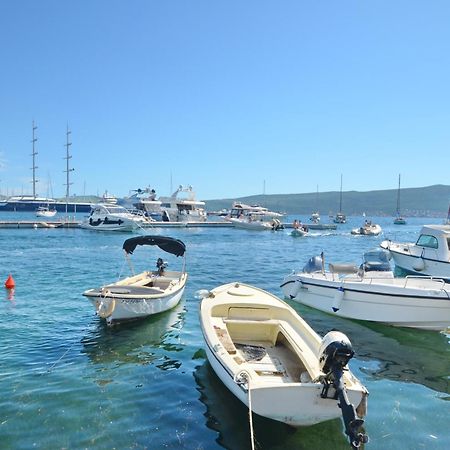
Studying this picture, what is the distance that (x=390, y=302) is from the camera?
1260 centimetres

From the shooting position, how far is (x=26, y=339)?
11.7m

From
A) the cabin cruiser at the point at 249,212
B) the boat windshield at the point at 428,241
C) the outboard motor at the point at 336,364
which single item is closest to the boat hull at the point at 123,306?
the outboard motor at the point at 336,364

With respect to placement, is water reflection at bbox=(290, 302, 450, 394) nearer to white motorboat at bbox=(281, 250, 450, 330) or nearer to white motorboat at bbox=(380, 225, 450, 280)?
white motorboat at bbox=(281, 250, 450, 330)

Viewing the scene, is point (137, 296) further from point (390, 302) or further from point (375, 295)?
point (390, 302)

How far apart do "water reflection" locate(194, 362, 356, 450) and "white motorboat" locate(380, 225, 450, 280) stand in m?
14.8

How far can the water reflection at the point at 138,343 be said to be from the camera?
33.5 ft

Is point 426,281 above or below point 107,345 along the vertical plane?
above

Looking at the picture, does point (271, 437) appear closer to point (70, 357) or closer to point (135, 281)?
point (70, 357)

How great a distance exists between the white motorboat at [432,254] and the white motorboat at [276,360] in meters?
12.8

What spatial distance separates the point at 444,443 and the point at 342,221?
4260 inches

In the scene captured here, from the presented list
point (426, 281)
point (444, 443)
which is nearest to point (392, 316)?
point (426, 281)

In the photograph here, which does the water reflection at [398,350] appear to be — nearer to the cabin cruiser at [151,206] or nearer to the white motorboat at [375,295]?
the white motorboat at [375,295]

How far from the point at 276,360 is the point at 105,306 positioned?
222 inches

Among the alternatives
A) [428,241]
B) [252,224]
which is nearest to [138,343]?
[428,241]
